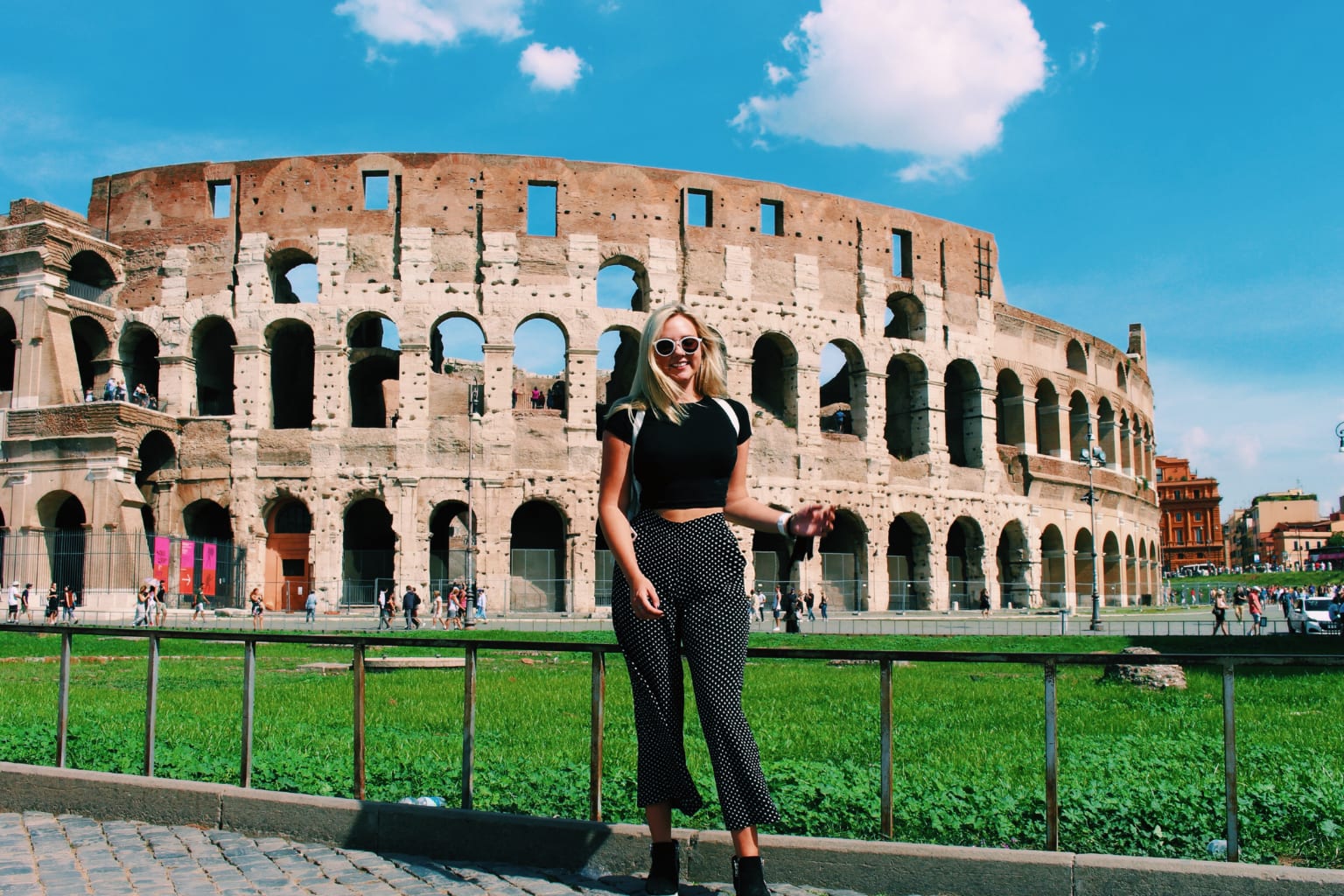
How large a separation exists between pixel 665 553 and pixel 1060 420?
3817 cm

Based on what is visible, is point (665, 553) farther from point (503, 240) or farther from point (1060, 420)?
point (1060, 420)

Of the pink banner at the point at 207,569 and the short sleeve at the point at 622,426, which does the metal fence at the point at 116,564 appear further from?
the short sleeve at the point at 622,426

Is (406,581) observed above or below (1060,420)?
below

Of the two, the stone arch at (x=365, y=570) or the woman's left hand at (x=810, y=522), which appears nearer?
the woman's left hand at (x=810, y=522)

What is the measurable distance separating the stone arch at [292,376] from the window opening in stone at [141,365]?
3.30m

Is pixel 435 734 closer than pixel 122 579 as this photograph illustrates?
Yes

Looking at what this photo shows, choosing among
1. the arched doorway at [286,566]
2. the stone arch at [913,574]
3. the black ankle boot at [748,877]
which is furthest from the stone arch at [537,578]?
the black ankle boot at [748,877]

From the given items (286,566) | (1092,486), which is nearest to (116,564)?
(286,566)

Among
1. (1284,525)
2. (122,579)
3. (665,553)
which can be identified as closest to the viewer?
(665,553)

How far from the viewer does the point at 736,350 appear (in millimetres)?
32344

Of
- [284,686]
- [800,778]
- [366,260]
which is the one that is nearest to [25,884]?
Result: [800,778]

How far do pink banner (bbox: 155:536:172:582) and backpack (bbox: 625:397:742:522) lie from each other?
27225mm

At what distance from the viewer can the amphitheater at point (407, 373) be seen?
30.1m

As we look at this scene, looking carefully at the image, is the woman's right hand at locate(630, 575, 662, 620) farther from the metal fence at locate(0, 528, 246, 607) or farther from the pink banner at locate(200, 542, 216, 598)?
the pink banner at locate(200, 542, 216, 598)
